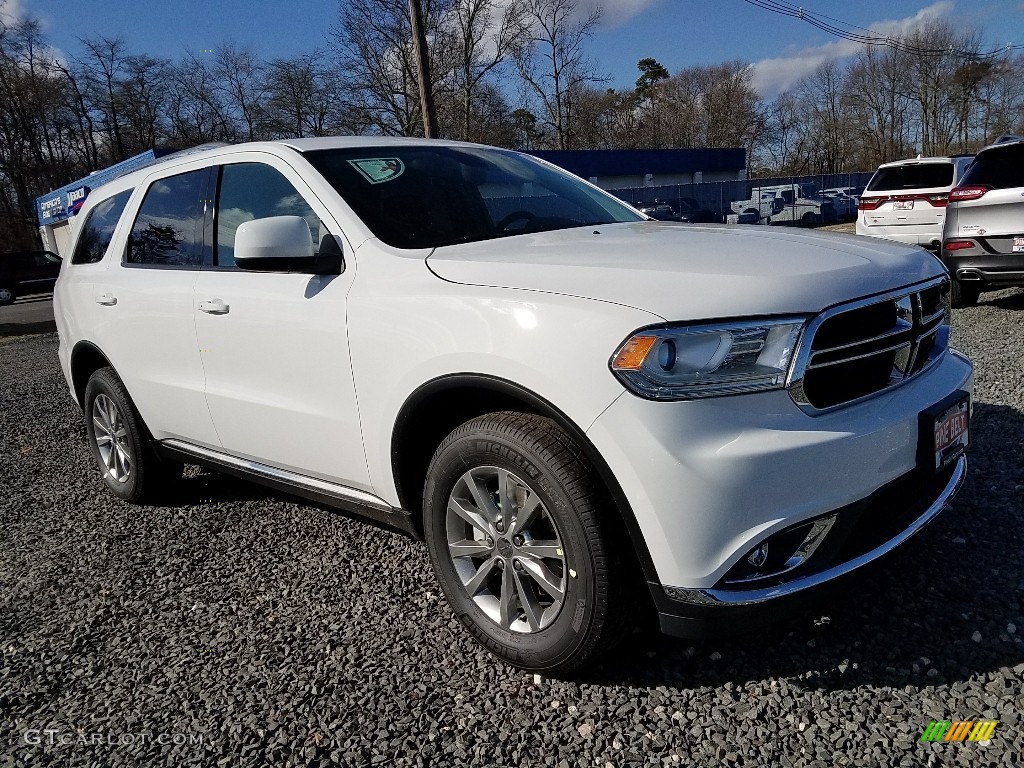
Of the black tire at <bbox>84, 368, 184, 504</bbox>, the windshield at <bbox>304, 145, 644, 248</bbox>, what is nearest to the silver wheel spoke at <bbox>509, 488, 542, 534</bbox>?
the windshield at <bbox>304, 145, 644, 248</bbox>

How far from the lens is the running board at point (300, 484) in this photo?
2723 mm

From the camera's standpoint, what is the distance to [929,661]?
2.24m

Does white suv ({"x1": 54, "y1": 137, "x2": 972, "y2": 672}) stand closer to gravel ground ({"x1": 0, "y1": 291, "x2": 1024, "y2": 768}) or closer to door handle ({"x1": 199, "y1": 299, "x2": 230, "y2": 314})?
door handle ({"x1": 199, "y1": 299, "x2": 230, "y2": 314})

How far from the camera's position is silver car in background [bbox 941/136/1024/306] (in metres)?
6.73

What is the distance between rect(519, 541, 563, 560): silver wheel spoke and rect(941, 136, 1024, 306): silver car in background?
6529 mm

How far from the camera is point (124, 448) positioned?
4234mm

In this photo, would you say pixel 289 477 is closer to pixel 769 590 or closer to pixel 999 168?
pixel 769 590

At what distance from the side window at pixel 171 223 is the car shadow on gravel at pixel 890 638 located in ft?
8.79

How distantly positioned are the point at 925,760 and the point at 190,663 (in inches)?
91.1

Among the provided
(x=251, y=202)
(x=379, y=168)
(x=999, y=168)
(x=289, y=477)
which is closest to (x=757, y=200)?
(x=999, y=168)

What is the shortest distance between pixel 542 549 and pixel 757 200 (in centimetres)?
2990

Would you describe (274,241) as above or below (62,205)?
below

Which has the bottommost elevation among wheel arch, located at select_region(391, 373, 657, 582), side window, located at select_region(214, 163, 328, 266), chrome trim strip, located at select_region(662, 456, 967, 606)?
chrome trim strip, located at select_region(662, 456, 967, 606)

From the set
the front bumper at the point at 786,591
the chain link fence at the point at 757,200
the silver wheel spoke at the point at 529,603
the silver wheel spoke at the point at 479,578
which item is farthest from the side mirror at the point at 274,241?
the chain link fence at the point at 757,200
